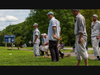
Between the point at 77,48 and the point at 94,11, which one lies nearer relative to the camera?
the point at 77,48

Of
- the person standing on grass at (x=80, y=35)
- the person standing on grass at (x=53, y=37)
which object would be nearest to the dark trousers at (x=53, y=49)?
the person standing on grass at (x=53, y=37)

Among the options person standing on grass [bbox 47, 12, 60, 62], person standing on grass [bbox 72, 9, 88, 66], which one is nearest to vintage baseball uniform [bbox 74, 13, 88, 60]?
person standing on grass [bbox 72, 9, 88, 66]

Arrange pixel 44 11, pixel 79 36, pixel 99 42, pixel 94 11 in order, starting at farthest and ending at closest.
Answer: pixel 94 11 < pixel 44 11 < pixel 99 42 < pixel 79 36

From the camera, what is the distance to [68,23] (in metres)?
35.6

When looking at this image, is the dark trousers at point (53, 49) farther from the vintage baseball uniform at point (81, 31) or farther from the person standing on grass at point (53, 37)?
the vintage baseball uniform at point (81, 31)

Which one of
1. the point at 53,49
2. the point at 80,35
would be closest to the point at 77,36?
the point at 80,35

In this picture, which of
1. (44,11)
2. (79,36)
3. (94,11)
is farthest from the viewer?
(94,11)

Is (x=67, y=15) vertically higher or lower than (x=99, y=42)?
higher

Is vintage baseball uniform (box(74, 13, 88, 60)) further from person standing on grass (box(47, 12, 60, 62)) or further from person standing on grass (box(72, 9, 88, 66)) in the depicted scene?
person standing on grass (box(47, 12, 60, 62))

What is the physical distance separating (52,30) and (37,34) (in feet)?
11.5

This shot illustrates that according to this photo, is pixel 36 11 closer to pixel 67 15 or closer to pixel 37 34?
Answer: pixel 67 15

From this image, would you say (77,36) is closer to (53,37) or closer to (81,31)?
(81,31)

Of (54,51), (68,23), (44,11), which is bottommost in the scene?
(54,51)

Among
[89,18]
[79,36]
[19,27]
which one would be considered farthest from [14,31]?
[79,36]
